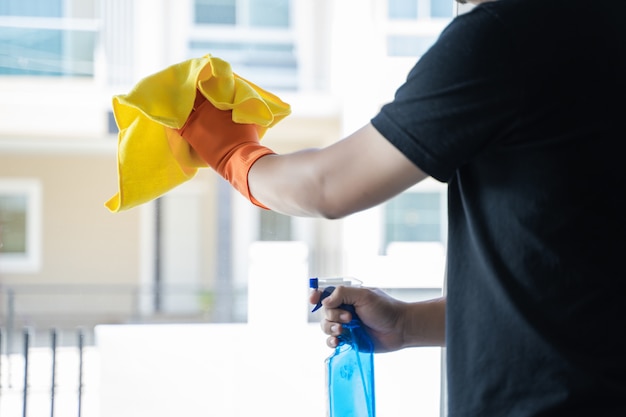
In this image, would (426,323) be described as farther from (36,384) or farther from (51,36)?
(51,36)

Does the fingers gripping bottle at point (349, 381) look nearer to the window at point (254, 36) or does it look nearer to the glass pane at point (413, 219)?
the glass pane at point (413, 219)

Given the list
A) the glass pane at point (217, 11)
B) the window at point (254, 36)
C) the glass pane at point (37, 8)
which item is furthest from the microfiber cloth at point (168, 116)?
the glass pane at point (217, 11)

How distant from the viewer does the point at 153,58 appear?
258cm

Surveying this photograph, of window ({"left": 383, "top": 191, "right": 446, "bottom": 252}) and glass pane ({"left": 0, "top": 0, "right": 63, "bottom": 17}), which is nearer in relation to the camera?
window ({"left": 383, "top": 191, "right": 446, "bottom": 252})

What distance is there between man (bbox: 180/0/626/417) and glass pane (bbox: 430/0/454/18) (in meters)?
1.05

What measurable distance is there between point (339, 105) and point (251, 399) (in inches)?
58.8

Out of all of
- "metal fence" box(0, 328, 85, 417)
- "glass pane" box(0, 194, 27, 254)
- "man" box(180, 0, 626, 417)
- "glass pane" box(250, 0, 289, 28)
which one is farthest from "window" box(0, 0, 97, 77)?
"man" box(180, 0, 626, 417)

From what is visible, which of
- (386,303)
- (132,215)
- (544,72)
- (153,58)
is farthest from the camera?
(132,215)

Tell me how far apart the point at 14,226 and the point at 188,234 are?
992 millimetres

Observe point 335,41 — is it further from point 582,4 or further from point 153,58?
point 582,4

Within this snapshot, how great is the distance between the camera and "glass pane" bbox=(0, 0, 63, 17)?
3018 millimetres

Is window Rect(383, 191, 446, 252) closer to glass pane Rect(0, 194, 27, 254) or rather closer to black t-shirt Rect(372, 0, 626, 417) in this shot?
black t-shirt Rect(372, 0, 626, 417)

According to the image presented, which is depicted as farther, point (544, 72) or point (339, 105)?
point (339, 105)

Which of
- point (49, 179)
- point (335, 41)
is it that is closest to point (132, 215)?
point (49, 179)
